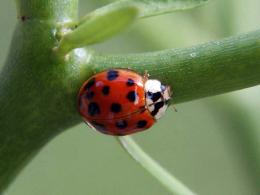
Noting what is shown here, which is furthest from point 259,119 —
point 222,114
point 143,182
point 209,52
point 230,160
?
point 209,52

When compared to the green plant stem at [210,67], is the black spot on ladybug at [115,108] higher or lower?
lower

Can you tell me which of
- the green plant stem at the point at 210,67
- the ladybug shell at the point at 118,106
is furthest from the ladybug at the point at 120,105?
the green plant stem at the point at 210,67

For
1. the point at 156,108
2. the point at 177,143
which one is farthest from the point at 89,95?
the point at 177,143

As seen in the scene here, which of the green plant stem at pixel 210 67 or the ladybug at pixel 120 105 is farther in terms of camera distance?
the ladybug at pixel 120 105

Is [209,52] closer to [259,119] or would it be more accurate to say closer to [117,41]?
[259,119]

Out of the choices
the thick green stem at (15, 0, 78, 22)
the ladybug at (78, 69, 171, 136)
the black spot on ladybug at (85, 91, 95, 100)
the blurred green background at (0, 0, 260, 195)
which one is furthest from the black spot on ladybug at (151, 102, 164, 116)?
the blurred green background at (0, 0, 260, 195)

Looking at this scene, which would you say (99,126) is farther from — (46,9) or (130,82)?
(46,9)

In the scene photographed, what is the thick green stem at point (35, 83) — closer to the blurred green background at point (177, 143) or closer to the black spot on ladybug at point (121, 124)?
the black spot on ladybug at point (121, 124)
